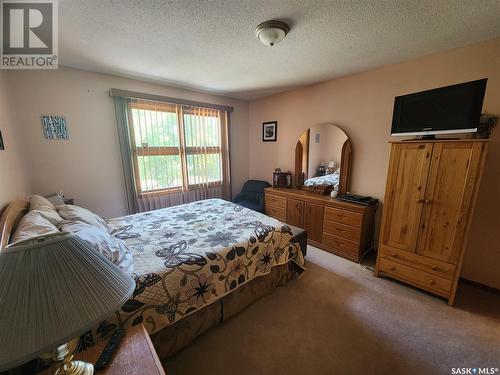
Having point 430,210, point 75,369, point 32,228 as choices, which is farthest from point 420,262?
point 32,228

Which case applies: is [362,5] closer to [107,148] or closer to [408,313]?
[408,313]

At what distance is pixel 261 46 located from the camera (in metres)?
1.98

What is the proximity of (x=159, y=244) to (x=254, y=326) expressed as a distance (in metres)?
Answer: 1.07

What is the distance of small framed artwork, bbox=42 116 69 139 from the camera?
2352mm

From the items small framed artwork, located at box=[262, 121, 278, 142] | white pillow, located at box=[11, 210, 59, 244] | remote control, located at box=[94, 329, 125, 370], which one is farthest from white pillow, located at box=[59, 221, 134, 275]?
small framed artwork, located at box=[262, 121, 278, 142]

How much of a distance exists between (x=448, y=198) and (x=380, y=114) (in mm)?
1286

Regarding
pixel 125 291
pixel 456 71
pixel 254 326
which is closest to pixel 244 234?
pixel 254 326

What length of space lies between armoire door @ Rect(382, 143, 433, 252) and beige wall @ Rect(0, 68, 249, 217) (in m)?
3.26

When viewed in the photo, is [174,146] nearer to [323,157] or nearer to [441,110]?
[323,157]

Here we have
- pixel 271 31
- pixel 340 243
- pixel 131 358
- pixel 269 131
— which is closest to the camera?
pixel 131 358

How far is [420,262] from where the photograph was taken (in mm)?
1974

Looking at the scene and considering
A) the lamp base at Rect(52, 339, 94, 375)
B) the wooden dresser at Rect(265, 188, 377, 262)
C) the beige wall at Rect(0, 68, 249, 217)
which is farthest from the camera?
Answer: the wooden dresser at Rect(265, 188, 377, 262)

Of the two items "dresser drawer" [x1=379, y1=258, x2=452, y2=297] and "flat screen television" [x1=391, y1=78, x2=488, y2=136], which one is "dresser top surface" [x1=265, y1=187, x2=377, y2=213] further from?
"flat screen television" [x1=391, y1=78, x2=488, y2=136]

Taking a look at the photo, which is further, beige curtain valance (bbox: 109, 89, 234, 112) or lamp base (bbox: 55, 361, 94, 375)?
beige curtain valance (bbox: 109, 89, 234, 112)
